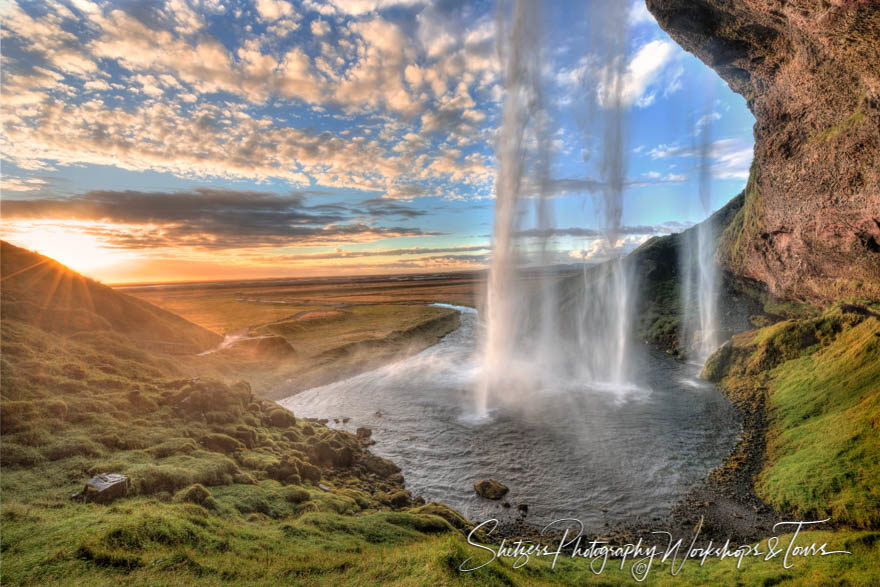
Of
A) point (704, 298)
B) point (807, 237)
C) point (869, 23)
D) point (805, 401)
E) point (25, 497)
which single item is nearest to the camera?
point (25, 497)

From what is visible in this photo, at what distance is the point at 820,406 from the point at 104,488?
32.3 m

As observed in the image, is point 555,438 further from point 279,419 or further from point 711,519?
point 279,419

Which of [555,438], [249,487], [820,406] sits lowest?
[555,438]

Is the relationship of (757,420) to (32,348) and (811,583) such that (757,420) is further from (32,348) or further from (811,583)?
(32,348)

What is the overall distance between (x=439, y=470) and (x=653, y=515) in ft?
33.0

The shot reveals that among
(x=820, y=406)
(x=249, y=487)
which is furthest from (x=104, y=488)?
(x=820, y=406)

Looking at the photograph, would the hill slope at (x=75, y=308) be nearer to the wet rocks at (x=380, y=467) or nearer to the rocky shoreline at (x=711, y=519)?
the wet rocks at (x=380, y=467)

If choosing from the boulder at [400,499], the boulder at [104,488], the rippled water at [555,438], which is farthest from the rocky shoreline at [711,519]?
the boulder at [104,488]

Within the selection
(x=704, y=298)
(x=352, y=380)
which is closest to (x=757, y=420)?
(x=704, y=298)

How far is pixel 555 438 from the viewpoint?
22.7 m

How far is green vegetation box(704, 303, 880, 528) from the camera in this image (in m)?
14.1

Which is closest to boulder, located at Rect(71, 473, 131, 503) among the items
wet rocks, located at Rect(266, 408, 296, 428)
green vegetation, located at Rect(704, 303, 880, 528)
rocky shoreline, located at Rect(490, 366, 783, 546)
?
wet rocks, located at Rect(266, 408, 296, 428)

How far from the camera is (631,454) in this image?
2038cm

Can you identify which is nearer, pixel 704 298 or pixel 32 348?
pixel 32 348
